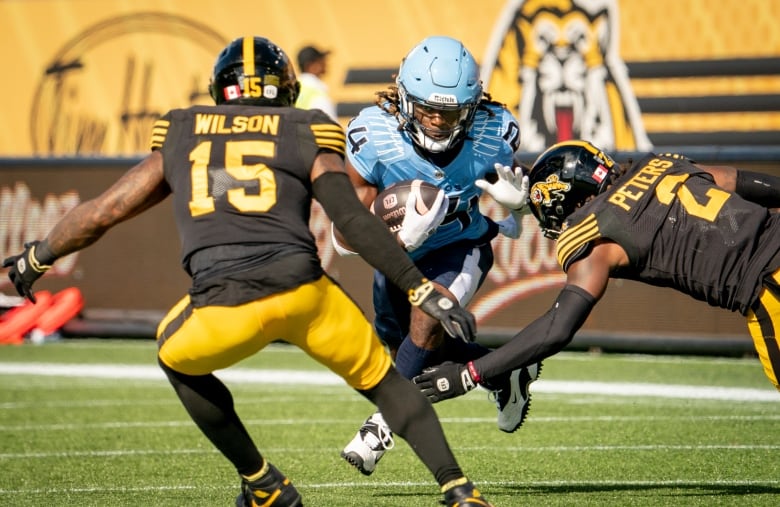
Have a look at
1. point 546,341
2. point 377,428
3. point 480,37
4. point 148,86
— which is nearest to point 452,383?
point 546,341

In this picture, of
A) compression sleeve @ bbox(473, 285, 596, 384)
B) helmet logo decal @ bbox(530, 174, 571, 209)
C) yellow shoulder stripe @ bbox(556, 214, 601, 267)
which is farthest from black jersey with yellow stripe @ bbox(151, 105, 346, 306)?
helmet logo decal @ bbox(530, 174, 571, 209)

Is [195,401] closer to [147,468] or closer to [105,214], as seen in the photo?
[105,214]

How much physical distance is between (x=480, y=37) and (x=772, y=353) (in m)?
8.33

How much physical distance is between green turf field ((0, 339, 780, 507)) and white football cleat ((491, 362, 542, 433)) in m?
0.22

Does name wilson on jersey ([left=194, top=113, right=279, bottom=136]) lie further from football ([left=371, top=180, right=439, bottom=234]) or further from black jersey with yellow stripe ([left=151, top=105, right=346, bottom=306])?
football ([left=371, top=180, right=439, bottom=234])

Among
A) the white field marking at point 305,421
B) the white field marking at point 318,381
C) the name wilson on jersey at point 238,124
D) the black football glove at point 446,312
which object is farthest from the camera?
the white field marking at point 318,381

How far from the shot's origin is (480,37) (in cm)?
1252

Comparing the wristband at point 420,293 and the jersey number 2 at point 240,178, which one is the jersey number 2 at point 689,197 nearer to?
the wristband at point 420,293

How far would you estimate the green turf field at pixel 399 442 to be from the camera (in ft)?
16.9

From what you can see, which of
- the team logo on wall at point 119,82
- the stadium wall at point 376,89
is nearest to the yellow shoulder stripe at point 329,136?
the stadium wall at point 376,89

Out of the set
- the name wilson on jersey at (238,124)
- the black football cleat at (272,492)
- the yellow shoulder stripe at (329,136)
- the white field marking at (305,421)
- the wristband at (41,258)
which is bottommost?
the white field marking at (305,421)

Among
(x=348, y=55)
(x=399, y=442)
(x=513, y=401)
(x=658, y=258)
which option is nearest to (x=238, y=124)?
(x=658, y=258)

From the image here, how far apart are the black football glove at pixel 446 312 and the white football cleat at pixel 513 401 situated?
1710 millimetres

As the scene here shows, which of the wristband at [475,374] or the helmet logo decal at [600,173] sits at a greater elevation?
the helmet logo decal at [600,173]
